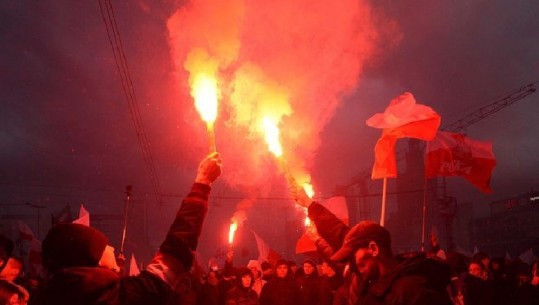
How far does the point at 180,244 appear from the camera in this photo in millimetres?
2879

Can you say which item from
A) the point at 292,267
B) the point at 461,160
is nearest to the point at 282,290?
the point at 292,267

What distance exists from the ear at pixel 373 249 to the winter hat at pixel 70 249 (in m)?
2.23

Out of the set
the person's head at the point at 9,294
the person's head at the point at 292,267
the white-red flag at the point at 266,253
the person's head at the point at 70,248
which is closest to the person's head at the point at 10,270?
the person's head at the point at 9,294

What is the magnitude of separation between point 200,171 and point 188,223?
1.73ft

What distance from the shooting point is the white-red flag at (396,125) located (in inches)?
293

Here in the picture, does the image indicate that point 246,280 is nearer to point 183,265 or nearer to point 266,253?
point 266,253

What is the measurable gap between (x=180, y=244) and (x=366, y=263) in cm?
177

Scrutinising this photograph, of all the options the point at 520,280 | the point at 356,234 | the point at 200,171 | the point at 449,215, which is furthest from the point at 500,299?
the point at 449,215

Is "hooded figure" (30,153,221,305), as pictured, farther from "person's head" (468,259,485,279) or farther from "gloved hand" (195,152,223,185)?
"person's head" (468,259,485,279)

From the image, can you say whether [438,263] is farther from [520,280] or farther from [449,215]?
[449,215]

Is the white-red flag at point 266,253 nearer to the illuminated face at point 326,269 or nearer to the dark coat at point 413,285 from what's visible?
the illuminated face at point 326,269

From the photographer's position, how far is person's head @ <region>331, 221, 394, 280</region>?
384 centimetres

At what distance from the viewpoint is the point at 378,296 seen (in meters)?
3.45

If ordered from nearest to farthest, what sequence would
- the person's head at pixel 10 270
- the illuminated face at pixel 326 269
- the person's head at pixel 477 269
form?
the person's head at pixel 10 270, the person's head at pixel 477 269, the illuminated face at pixel 326 269
